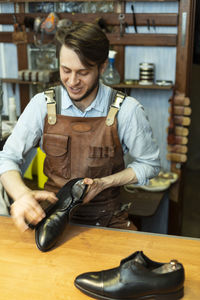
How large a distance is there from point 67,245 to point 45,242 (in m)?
0.10

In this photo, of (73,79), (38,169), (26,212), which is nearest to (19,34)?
(38,169)

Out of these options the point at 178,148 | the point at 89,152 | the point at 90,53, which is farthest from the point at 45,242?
the point at 178,148

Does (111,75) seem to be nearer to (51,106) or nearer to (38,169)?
(38,169)

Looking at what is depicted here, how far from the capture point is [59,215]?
1.64 meters

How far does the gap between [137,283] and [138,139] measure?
1001mm

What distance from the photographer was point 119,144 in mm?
2123

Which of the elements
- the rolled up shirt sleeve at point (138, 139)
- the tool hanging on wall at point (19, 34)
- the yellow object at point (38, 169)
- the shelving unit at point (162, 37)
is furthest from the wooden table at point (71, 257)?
the tool hanging on wall at point (19, 34)

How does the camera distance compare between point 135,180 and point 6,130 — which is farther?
point 6,130

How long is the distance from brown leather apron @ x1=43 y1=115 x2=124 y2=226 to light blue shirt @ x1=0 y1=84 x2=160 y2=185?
0.19 feet

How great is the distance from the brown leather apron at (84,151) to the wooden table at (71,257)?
1.37ft

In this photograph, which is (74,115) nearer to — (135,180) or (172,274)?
(135,180)

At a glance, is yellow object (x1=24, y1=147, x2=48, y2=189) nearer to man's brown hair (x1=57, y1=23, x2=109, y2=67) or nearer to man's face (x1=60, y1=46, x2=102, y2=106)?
man's face (x1=60, y1=46, x2=102, y2=106)

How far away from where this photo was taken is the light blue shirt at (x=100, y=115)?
6.86 feet

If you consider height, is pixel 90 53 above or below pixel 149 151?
above
